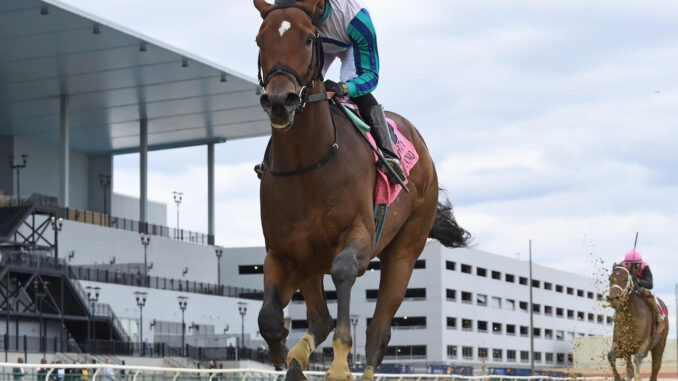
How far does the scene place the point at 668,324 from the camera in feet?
54.9

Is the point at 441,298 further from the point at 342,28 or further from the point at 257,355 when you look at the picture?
the point at 342,28

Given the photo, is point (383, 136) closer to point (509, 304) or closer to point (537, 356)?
point (509, 304)

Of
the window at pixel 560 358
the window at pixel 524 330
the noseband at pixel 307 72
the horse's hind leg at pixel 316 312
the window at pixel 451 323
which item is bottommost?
the window at pixel 560 358

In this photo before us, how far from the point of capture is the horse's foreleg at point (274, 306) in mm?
5156

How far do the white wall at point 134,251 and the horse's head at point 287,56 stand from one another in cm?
5369

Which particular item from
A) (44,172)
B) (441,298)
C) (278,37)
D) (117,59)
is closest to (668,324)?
(278,37)

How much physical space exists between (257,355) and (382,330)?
156 feet

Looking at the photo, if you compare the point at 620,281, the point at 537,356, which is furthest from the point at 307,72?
the point at 537,356

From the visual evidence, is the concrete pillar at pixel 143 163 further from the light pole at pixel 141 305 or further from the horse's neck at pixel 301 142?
the horse's neck at pixel 301 142

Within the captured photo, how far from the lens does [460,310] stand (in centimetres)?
8694

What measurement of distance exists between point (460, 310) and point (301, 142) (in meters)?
82.8

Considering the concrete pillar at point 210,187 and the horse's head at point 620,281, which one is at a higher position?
the concrete pillar at point 210,187

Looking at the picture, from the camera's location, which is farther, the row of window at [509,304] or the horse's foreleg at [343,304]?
the row of window at [509,304]

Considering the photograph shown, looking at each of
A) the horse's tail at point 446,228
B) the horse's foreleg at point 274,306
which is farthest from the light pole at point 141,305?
the horse's foreleg at point 274,306
